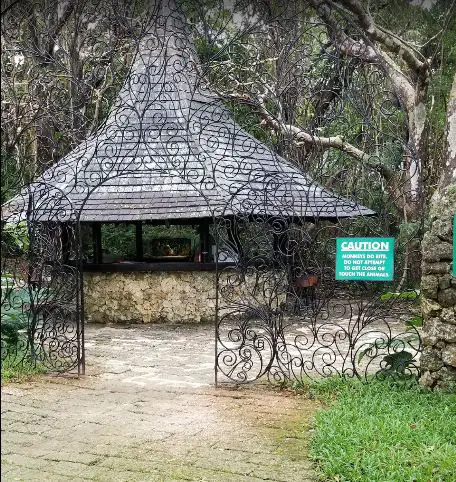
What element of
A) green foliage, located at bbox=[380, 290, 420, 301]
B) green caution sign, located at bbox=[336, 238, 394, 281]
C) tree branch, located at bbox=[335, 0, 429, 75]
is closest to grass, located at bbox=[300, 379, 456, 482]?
green foliage, located at bbox=[380, 290, 420, 301]

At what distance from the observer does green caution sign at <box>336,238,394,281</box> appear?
19.9ft

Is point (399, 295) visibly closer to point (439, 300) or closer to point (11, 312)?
point (439, 300)

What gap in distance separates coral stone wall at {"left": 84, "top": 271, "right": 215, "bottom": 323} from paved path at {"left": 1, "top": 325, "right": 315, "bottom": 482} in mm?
3167

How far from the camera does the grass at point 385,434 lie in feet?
12.9

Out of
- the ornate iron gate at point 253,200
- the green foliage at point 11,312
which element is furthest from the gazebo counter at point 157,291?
the green foliage at point 11,312

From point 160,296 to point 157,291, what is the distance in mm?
96

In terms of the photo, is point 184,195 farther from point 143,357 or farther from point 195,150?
point 143,357

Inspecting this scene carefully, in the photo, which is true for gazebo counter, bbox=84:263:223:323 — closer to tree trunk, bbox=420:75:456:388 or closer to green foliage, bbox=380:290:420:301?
green foliage, bbox=380:290:420:301

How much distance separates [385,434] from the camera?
4.50 metres

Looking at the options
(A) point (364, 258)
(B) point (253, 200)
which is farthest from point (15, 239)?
(A) point (364, 258)

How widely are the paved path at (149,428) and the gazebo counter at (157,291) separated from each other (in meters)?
3.17

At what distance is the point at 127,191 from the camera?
11.0 meters

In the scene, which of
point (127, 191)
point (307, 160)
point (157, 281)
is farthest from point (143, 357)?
point (307, 160)

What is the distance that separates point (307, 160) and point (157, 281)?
379cm
